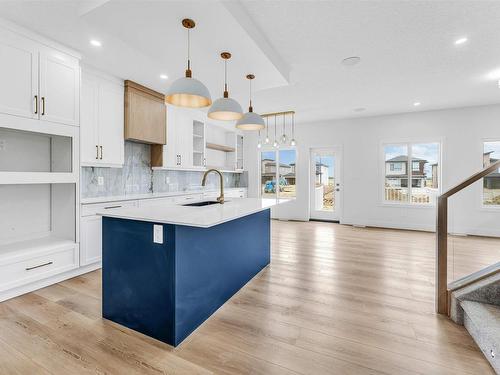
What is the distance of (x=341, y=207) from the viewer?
652 centimetres

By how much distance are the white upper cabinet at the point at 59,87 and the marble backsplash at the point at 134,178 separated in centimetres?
93

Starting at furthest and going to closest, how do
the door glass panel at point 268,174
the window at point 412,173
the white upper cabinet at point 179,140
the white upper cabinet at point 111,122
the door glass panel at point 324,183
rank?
the door glass panel at point 268,174 < the door glass panel at point 324,183 < the window at point 412,173 < the white upper cabinet at point 179,140 < the white upper cabinet at point 111,122

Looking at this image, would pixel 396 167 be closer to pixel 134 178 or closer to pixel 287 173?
Answer: pixel 287 173

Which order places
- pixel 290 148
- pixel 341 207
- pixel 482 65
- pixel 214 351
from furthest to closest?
1. pixel 290 148
2. pixel 341 207
3. pixel 482 65
4. pixel 214 351

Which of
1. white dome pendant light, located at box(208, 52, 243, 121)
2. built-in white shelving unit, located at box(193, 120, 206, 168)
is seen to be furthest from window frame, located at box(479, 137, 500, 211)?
built-in white shelving unit, located at box(193, 120, 206, 168)

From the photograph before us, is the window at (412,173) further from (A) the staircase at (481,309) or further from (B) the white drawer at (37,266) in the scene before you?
(B) the white drawer at (37,266)

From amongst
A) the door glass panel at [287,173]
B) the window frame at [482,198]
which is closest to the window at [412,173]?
the window frame at [482,198]

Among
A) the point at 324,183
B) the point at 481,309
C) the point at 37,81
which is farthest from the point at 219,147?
the point at 481,309

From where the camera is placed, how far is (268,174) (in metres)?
7.50

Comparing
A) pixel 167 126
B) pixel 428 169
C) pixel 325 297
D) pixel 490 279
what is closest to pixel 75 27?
pixel 167 126

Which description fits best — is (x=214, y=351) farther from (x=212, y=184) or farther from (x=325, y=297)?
(x=212, y=184)

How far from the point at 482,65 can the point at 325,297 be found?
3.75 meters

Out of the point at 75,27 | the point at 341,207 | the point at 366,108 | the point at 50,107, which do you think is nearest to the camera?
the point at 75,27

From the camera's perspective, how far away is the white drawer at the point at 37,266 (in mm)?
2469
